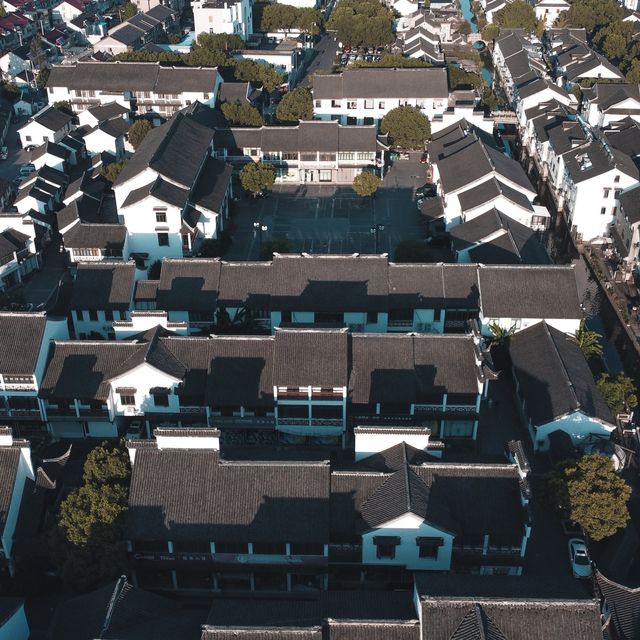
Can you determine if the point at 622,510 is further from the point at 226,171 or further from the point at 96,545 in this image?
the point at 226,171

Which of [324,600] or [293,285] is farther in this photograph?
[293,285]

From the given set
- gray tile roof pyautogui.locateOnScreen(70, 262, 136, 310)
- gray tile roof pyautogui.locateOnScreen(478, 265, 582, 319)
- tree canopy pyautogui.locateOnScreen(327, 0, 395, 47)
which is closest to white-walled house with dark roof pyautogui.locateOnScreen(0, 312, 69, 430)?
gray tile roof pyautogui.locateOnScreen(70, 262, 136, 310)

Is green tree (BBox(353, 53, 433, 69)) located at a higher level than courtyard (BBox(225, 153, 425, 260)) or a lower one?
higher

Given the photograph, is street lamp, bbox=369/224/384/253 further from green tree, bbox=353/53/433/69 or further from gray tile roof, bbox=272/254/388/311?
green tree, bbox=353/53/433/69

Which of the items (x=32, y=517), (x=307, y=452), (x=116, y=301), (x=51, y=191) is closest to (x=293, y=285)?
(x=116, y=301)

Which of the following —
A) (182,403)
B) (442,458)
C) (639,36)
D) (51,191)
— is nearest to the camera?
(442,458)

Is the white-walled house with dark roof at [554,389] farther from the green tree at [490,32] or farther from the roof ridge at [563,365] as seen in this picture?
the green tree at [490,32]
